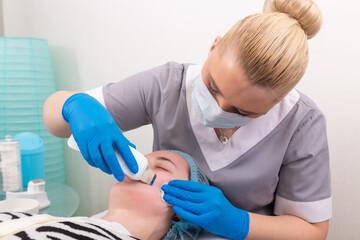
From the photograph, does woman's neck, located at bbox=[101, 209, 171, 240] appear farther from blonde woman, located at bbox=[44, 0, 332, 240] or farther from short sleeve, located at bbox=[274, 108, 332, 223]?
short sleeve, located at bbox=[274, 108, 332, 223]

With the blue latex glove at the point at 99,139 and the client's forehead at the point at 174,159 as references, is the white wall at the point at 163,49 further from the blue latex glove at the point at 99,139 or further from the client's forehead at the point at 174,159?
the blue latex glove at the point at 99,139

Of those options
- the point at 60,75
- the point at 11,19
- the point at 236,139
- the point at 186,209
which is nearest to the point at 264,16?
the point at 236,139

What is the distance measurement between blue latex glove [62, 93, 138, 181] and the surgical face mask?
0.27 m

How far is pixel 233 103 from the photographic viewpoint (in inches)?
37.1

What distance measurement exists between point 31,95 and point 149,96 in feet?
3.55

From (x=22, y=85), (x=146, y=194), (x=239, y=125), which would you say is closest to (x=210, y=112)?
(x=239, y=125)

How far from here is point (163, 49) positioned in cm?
189

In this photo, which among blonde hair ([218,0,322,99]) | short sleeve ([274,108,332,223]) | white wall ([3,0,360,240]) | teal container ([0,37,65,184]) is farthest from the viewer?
teal container ([0,37,65,184])

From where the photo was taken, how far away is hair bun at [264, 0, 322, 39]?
932 mm

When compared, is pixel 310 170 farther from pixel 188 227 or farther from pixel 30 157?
pixel 30 157

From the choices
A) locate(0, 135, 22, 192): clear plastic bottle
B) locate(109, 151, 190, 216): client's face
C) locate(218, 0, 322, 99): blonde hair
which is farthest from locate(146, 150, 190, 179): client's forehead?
locate(0, 135, 22, 192): clear plastic bottle

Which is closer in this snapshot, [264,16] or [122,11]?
[264,16]

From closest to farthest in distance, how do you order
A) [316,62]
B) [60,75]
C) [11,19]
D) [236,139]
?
[236,139] → [316,62] → [60,75] → [11,19]

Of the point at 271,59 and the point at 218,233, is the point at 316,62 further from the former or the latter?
the point at 218,233
